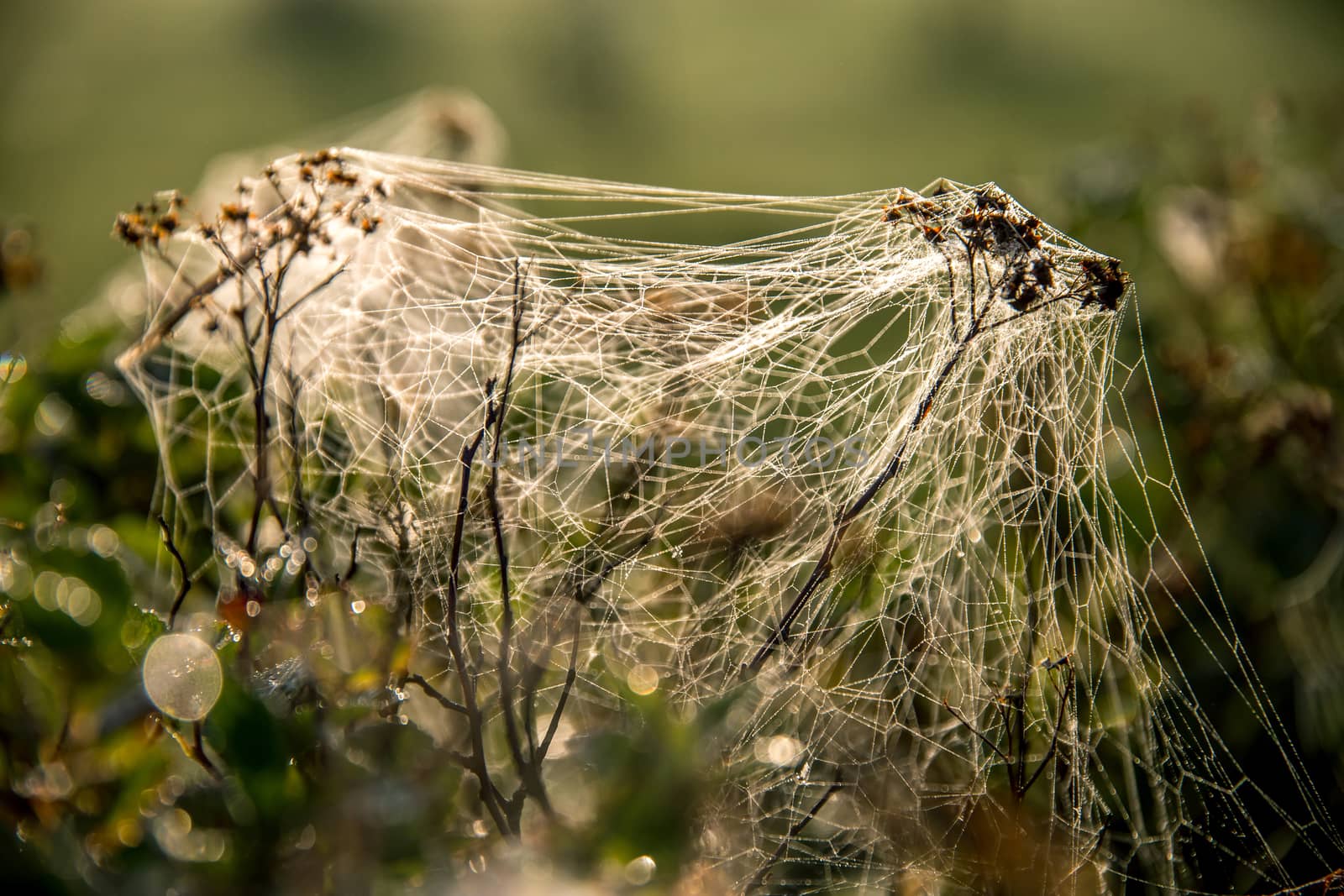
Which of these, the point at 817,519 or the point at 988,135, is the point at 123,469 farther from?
the point at 988,135

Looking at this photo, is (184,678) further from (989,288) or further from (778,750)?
(989,288)

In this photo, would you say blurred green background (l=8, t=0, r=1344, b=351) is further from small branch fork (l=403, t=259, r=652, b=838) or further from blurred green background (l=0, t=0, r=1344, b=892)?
small branch fork (l=403, t=259, r=652, b=838)

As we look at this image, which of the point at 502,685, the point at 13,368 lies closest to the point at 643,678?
the point at 502,685

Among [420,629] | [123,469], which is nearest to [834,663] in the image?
[420,629]

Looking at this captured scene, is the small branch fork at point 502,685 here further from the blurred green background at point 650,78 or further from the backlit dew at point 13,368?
the blurred green background at point 650,78

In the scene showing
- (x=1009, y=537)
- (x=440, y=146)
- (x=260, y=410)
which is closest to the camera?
(x=260, y=410)

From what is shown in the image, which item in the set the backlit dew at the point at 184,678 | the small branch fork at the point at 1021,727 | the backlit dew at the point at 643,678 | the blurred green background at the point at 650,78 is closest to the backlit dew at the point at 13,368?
the backlit dew at the point at 184,678
